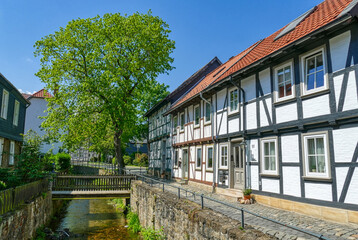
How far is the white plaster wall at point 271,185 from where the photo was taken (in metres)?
9.94

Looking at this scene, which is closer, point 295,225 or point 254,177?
point 295,225

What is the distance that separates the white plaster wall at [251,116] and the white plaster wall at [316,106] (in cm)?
261

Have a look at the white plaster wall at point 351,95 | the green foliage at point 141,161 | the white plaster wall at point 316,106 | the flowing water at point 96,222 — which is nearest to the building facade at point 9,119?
the flowing water at point 96,222

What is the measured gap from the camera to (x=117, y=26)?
21.1 m

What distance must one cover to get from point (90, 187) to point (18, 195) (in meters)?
6.73

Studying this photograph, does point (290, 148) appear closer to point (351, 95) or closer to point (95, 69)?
point (351, 95)

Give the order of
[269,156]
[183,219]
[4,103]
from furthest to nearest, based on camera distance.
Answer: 1. [4,103]
2. [269,156]
3. [183,219]

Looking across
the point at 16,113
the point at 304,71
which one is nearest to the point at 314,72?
the point at 304,71

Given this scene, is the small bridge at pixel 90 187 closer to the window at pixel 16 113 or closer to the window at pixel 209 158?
the window at pixel 209 158

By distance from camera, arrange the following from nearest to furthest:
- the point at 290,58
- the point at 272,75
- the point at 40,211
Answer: the point at 290,58, the point at 272,75, the point at 40,211

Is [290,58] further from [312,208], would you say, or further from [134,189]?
[134,189]

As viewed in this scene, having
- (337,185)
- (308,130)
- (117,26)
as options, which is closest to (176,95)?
(117,26)

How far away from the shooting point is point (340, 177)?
7.72 m

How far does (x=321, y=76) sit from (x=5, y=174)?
13.3m
